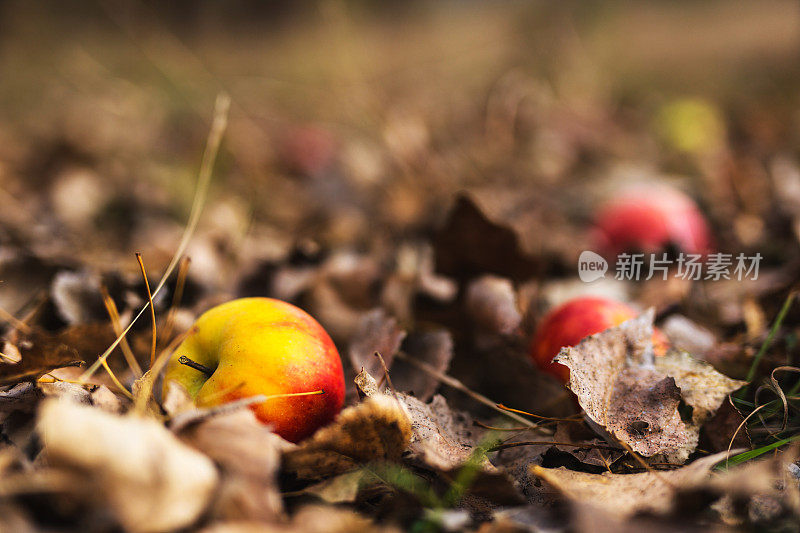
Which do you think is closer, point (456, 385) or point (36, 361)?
point (36, 361)

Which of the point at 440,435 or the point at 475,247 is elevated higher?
the point at 475,247

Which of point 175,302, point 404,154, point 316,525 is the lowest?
point 175,302

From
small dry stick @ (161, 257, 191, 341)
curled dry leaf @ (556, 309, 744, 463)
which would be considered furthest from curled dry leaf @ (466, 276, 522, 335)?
small dry stick @ (161, 257, 191, 341)

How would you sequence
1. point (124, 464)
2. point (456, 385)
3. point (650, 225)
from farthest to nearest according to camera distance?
point (650, 225) → point (456, 385) → point (124, 464)

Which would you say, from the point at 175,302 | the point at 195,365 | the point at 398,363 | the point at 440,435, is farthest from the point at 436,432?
the point at 175,302

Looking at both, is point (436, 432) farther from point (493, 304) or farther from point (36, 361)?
point (36, 361)

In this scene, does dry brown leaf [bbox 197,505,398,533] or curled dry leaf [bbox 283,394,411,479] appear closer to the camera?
dry brown leaf [bbox 197,505,398,533]

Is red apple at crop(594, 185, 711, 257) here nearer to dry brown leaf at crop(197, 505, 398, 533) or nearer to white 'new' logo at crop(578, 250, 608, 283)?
white 'new' logo at crop(578, 250, 608, 283)
